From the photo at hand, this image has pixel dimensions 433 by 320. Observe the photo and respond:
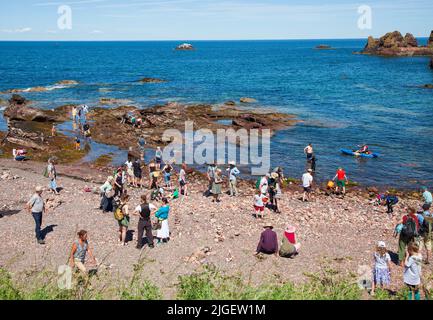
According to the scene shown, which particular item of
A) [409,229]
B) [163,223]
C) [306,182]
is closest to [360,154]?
[306,182]

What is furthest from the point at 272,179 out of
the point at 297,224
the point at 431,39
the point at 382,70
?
the point at 431,39

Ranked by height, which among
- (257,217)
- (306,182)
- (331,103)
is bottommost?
(257,217)

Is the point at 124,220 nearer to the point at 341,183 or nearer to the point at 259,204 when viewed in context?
the point at 259,204

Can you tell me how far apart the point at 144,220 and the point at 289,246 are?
5065 millimetres

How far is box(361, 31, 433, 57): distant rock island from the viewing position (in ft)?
484

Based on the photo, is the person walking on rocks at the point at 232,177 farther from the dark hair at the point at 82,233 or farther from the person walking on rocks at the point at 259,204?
the dark hair at the point at 82,233

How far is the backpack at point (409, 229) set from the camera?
13828 millimetres

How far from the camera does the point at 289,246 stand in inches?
566

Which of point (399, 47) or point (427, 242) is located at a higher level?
point (399, 47)

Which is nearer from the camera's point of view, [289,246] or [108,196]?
[289,246]

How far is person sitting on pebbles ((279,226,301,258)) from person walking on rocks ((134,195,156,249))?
182 inches

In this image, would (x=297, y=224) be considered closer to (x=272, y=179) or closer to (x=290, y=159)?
(x=272, y=179)

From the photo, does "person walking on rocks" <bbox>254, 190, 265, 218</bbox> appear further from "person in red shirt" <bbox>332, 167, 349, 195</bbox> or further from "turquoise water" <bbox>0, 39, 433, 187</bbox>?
"turquoise water" <bbox>0, 39, 433, 187</bbox>
